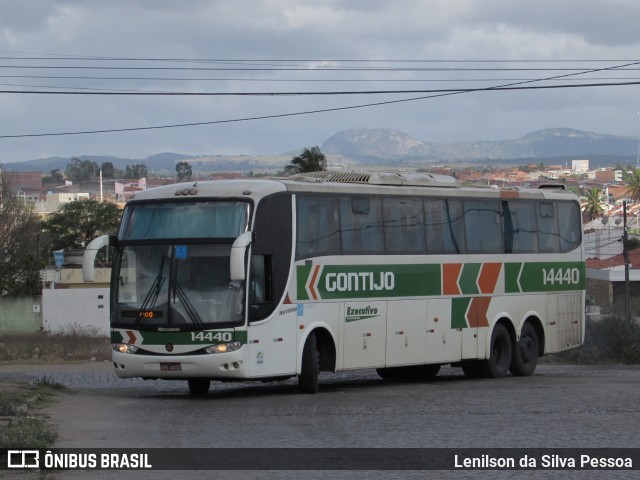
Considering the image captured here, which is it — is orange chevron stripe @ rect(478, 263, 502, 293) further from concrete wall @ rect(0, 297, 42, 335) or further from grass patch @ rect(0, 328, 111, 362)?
concrete wall @ rect(0, 297, 42, 335)

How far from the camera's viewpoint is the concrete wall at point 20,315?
64.9 m

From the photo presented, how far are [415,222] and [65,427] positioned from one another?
31.4 ft

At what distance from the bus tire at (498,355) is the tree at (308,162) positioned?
28.3 meters

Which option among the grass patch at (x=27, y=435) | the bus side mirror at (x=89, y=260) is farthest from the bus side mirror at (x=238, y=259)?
the grass patch at (x=27, y=435)

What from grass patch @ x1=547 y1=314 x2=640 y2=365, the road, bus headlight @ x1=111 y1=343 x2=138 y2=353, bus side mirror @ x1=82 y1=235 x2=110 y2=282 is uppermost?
bus side mirror @ x1=82 y1=235 x2=110 y2=282

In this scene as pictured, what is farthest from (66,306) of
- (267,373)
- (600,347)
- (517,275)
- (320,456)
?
(320,456)

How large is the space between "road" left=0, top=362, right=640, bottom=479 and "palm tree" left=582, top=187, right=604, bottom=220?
103 metres

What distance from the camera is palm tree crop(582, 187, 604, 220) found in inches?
4902

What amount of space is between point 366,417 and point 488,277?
8984mm

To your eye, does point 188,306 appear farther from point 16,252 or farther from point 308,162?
point 16,252

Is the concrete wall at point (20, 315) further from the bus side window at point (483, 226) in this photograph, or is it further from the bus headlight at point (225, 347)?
the bus headlight at point (225, 347)

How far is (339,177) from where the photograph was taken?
22.3 m

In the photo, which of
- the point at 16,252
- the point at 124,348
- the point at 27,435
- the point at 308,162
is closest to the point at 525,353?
the point at 124,348

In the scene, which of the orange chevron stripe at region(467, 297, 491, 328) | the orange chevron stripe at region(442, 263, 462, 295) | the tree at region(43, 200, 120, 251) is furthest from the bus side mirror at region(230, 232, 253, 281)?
the tree at region(43, 200, 120, 251)
